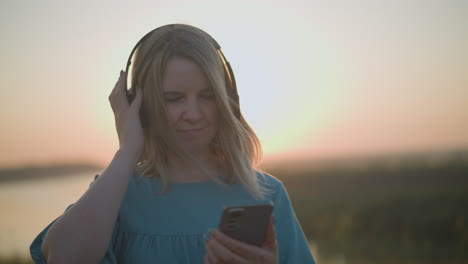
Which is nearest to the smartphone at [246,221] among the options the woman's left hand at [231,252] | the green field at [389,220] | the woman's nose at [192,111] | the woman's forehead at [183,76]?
the woman's left hand at [231,252]

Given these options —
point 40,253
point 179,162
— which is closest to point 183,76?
point 179,162

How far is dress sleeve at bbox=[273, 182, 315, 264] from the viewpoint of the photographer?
2.27 meters

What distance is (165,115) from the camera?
2256 millimetres

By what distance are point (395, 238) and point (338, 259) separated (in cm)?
178

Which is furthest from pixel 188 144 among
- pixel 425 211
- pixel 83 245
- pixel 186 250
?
pixel 425 211

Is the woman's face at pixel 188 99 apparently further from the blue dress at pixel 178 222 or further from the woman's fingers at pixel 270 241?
the woman's fingers at pixel 270 241

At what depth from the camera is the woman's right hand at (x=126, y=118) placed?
7.06ft

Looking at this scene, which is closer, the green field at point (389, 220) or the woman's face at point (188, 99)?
the woman's face at point (188, 99)

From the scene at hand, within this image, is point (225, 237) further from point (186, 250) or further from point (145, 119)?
point (145, 119)

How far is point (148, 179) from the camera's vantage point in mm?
2391

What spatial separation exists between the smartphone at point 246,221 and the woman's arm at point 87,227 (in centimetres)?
53

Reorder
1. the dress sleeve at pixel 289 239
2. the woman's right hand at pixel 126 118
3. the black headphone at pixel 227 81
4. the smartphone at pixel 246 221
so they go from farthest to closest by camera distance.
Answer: the black headphone at pixel 227 81, the dress sleeve at pixel 289 239, the woman's right hand at pixel 126 118, the smartphone at pixel 246 221

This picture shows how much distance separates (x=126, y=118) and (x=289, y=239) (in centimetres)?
103

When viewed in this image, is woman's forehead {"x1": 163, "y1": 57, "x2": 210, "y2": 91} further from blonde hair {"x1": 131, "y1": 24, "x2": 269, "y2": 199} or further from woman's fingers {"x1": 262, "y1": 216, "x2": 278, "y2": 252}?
woman's fingers {"x1": 262, "y1": 216, "x2": 278, "y2": 252}
